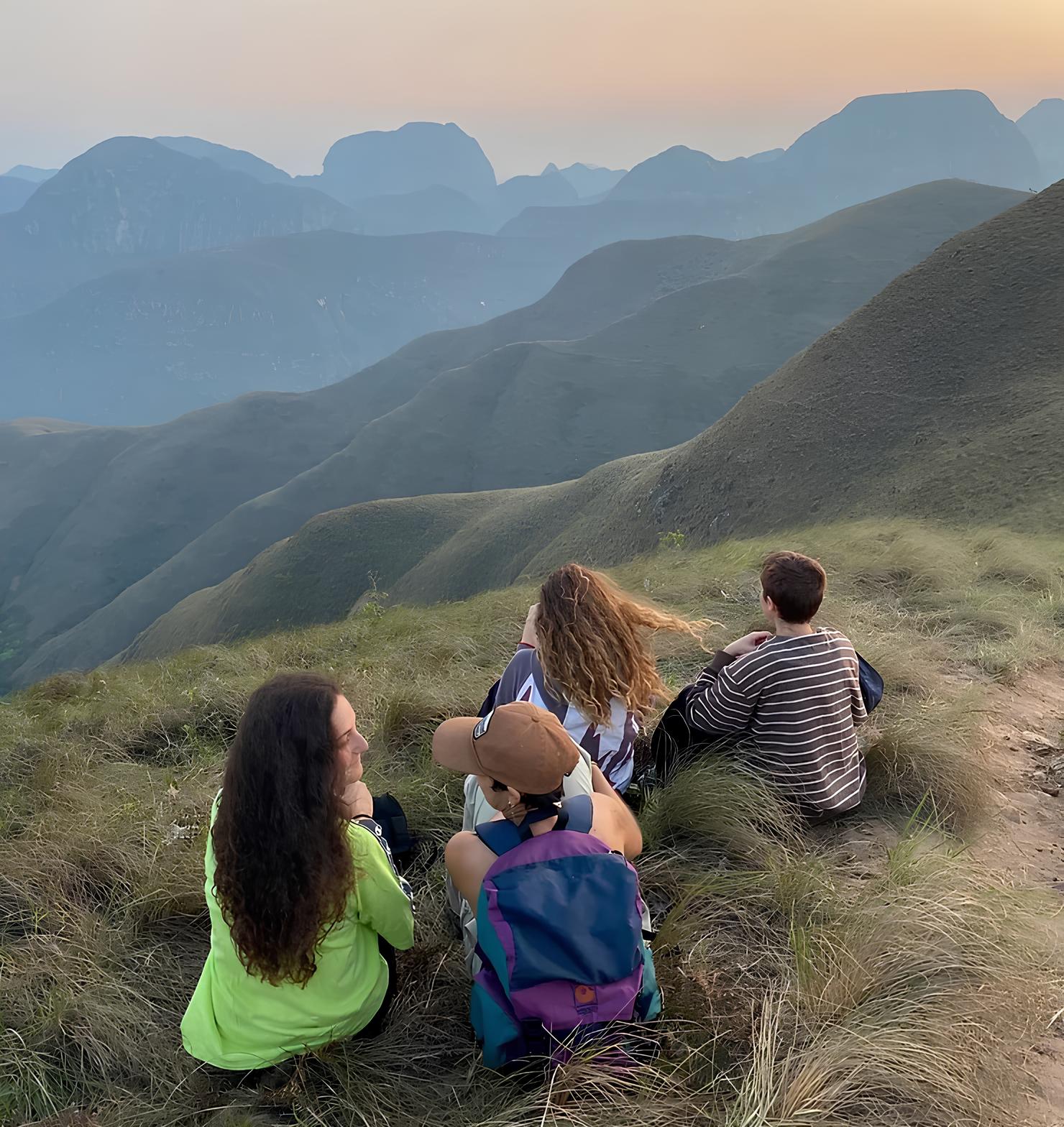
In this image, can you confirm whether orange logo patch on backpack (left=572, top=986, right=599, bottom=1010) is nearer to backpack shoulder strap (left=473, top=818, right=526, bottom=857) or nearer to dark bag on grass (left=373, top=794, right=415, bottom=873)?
backpack shoulder strap (left=473, top=818, right=526, bottom=857)

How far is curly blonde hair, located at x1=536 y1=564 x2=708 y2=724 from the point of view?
313cm

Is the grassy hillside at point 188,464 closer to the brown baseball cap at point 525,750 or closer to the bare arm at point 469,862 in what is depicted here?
the bare arm at point 469,862

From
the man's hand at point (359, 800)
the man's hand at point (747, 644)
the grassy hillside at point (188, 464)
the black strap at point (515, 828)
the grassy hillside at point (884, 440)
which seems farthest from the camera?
the grassy hillside at point (188, 464)

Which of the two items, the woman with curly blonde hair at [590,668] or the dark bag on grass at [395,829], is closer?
the dark bag on grass at [395,829]

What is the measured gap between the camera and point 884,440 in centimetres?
2980

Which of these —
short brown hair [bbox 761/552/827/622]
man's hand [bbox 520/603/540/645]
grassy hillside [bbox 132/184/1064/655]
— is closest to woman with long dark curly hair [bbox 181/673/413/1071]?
man's hand [bbox 520/603/540/645]

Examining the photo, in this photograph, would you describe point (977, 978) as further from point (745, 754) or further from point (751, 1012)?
point (745, 754)

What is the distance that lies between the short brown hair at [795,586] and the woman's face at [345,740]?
1.91 metres

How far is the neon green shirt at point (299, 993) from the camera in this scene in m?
2.22

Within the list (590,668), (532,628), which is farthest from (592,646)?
(532,628)

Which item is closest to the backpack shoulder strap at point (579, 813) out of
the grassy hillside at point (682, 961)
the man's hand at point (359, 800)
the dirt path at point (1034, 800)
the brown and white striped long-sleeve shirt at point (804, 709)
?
the grassy hillside at point (682, 961)

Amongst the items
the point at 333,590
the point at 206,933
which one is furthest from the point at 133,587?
the point at 206,933

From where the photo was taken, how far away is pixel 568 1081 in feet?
6.11

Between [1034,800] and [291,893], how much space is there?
3.38m
